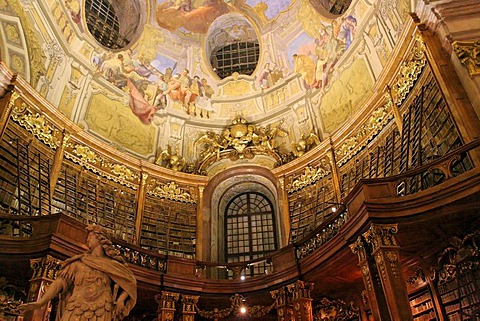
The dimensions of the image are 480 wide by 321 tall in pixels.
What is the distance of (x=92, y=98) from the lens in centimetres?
1272

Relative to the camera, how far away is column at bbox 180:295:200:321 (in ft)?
32.3

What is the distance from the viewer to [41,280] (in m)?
7.34

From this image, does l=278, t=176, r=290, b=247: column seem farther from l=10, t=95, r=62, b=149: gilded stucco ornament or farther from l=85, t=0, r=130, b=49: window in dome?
l=85, t=0, r=130, b=49: window in dome

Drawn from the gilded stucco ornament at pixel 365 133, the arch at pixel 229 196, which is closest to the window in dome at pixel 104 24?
the arch at pixel 229 196

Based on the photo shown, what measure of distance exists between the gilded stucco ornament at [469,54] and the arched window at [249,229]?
287 inches

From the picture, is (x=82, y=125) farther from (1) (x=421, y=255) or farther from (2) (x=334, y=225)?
(1) (x=421, y=255)

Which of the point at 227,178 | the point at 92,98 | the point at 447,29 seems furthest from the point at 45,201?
the point at 447,29

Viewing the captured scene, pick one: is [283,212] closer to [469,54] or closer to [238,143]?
[238,143]

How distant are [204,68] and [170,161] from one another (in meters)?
3.99

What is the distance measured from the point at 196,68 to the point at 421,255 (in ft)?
34.4

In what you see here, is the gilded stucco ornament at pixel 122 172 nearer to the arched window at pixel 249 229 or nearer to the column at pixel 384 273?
the arched window at pixel 249 229

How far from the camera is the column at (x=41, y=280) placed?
276 inches

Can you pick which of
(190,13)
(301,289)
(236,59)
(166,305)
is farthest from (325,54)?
(166,305)

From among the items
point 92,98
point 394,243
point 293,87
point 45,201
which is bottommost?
point 394,243
